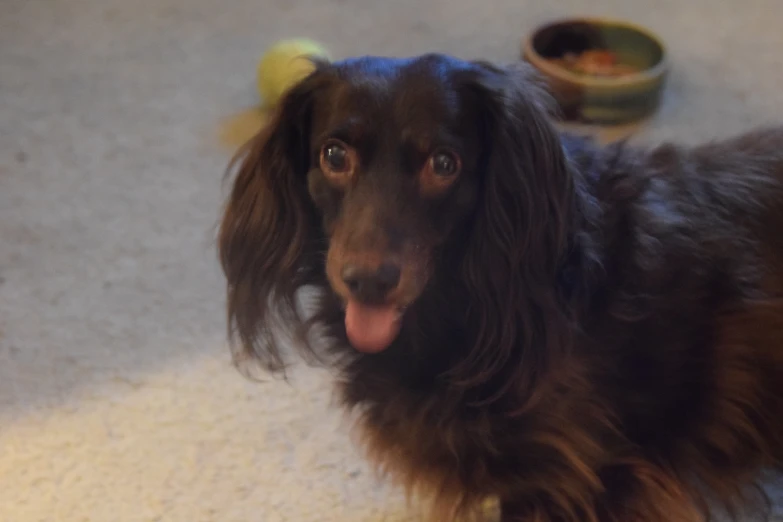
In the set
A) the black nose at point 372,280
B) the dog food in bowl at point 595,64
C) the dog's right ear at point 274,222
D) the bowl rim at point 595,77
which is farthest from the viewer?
the dog food in bowl at point 595,64

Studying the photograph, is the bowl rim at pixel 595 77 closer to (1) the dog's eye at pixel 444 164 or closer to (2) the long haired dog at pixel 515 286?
(2) the long haired dog at pixel 515 286

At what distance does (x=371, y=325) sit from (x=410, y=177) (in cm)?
21

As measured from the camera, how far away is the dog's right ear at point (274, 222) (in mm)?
1262

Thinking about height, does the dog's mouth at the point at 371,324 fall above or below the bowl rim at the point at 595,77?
above

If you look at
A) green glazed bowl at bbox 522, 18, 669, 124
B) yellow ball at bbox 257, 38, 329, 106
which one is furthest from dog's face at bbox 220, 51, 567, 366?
yellow ball at bbox 257, 38, 329, 106

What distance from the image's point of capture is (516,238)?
118 cm

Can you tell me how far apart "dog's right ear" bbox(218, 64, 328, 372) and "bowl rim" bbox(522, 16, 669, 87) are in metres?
1.22

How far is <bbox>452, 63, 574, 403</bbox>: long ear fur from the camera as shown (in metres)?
1.17

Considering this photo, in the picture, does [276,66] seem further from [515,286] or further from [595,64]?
[515,286]

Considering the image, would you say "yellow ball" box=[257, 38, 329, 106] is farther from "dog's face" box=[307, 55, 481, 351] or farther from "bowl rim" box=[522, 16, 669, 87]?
"dog's face" box=[307, 55, 481, 351]

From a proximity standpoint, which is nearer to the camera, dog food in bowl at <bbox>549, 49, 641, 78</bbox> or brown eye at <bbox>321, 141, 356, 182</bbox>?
brown eye at <bbox>321, 141, 356, 182</bbox>

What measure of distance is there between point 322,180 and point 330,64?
17 centimetres

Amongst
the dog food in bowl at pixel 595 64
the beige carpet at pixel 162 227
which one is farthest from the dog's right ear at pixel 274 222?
the dog food in bowl at pixel 595 64

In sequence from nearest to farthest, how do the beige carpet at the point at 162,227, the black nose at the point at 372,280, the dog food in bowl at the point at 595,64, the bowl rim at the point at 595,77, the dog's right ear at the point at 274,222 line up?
the black nose at the point at 372,280 → the dog's right ear at the point at 274,222 → the beige carpet at the point at 162,227 → the bowl rim at the point at 595,77 → the dog food in bowl at the point at 595,64
